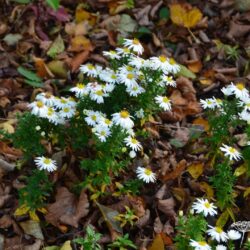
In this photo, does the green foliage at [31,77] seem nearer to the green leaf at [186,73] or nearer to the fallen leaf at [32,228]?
the green leaf at [186,73]

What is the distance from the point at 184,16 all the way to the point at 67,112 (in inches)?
60.2

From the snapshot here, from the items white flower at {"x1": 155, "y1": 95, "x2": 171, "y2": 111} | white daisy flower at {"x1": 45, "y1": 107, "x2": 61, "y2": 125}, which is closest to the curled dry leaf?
white daisy flower at {"x1": 45, "y1": 107, "x2": 61, "y2": 125}

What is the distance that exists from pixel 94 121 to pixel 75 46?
1.27m

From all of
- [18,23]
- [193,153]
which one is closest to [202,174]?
[193,153]

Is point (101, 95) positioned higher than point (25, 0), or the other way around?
point (101, 95)

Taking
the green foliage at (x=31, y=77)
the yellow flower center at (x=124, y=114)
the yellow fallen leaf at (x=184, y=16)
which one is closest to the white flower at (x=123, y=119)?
the yellow flower center at (x=124, y=114)

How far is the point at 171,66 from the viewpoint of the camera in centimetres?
267

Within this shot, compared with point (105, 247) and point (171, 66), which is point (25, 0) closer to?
point (171, 66)

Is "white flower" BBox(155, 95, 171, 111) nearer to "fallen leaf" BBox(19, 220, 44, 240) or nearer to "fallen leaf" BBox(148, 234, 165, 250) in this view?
"fallen leaf" BBox(148, 234, 165, 250)

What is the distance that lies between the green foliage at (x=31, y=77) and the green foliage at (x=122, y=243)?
49.9 inches

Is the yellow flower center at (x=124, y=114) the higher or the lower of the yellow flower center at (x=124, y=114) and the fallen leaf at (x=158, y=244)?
the higher

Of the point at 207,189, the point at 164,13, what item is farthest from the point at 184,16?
the point at 207,189

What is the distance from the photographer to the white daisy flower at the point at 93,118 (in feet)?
8.37

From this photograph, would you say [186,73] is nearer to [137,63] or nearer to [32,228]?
[137,63]
